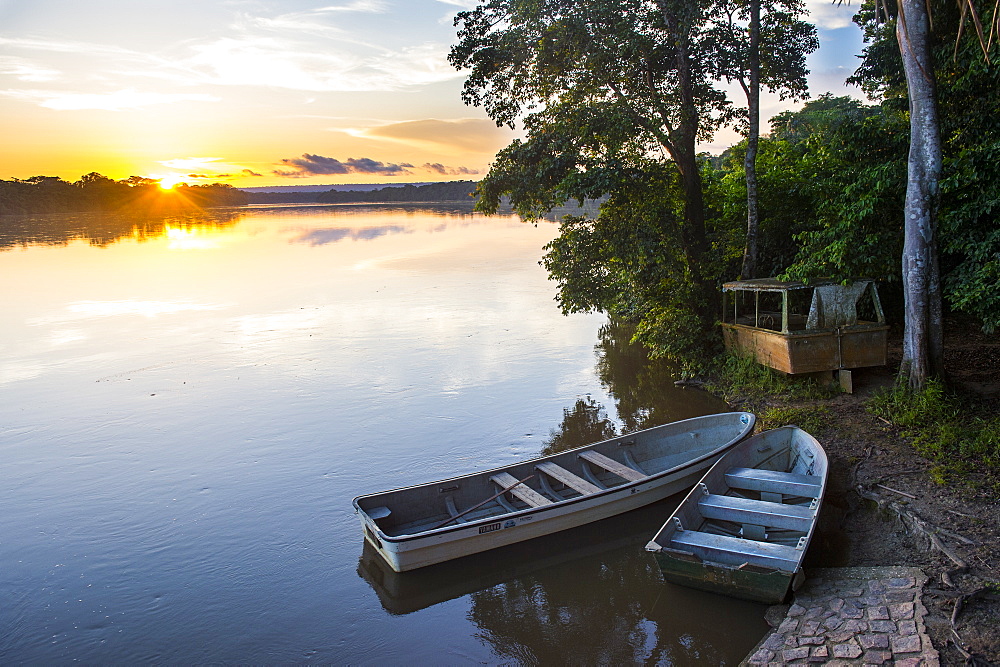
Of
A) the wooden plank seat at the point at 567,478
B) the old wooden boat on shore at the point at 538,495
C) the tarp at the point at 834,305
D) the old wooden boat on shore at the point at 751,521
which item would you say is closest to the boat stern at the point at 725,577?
the old wooden boat on shore at the point at 751,521

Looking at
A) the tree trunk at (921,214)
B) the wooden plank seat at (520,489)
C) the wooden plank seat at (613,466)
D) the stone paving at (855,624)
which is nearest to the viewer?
the stone paving at (855,624)

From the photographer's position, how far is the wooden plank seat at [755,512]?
654 cm

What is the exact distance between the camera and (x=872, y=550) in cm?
644

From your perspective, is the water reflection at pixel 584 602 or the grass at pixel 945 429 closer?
the water reflection at pixel 584 602

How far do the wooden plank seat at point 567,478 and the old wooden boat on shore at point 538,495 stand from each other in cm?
1

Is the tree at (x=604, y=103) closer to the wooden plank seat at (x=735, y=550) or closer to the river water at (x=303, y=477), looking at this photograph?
the river water at (x=303, y=477)

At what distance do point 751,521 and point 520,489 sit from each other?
2.35 m

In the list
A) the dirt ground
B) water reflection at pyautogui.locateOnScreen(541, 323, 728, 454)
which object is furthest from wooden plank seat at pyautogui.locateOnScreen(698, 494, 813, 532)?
water reflection at pyautogui.locateOnScreen(541, 323, 728, 454)

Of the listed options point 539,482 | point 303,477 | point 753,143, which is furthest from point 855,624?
point 753,143

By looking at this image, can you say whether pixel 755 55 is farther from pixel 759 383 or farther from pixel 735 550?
pixel 735 550

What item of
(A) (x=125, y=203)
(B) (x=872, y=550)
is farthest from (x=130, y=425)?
(A) (x=125, y=203)

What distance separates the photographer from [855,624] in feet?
17.1

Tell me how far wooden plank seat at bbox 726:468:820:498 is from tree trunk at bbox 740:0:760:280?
550 centimetres

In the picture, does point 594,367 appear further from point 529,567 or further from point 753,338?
point 529,567
